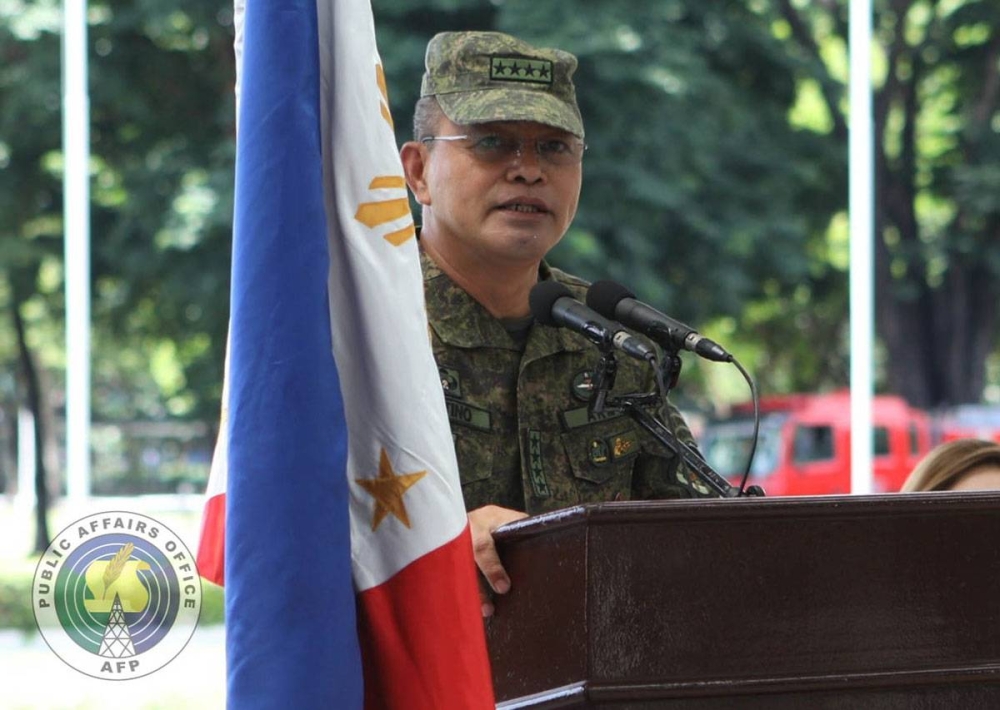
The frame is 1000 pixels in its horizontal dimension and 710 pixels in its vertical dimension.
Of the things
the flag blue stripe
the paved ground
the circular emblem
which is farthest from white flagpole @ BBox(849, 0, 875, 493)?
the flag blue stripe


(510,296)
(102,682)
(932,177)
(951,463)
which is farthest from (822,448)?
(510,296)

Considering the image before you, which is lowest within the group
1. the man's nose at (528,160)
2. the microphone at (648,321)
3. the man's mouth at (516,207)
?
the microphone at (648,321)

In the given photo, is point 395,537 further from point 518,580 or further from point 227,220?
point 227,220

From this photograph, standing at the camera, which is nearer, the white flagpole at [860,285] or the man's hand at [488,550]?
the man's hand at [488,550]

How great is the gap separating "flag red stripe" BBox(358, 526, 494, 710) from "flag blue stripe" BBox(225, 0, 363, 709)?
8 cm

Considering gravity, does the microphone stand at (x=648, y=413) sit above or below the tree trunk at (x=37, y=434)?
below

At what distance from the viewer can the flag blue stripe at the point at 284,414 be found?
7.23 feet

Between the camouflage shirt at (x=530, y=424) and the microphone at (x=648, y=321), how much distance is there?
1.06ft

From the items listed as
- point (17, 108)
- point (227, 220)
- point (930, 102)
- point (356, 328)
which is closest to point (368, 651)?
point (356, 328)

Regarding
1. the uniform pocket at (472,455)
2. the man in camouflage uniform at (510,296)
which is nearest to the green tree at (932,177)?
the man in camouflage uniform at (510,296)

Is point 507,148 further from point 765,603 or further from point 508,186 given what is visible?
point 765,603

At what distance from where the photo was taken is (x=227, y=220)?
44.5ft

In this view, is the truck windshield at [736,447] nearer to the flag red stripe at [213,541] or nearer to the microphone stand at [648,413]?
the microphone stand at [648,413]

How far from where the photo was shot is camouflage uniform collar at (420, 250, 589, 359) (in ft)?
9.96
